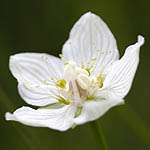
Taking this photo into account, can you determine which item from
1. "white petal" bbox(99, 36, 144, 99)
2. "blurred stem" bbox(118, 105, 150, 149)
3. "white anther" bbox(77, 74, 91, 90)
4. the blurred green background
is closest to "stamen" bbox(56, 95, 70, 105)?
"white anther" bbox(77, 74, 91, 90)

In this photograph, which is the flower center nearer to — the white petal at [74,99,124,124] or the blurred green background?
the white petal at [74,99,124,124]

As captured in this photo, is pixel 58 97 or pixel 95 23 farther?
pixel 95 23

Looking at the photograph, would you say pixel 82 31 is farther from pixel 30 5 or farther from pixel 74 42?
pixel 30 5

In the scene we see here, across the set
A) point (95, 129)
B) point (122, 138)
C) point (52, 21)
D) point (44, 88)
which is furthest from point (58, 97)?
point (52, 21)

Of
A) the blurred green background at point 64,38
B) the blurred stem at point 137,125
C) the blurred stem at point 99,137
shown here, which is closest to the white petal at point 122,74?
the blurred stem at point 99,137

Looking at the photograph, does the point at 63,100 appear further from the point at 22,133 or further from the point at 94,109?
the point at 94,109

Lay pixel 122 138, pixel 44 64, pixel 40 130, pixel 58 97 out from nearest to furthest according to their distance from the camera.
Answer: pixel 58 97 < pixel 44 64 < pixel 122 138 < pixel 40 130

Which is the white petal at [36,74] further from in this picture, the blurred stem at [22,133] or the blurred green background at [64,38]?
the blurred green background at [64,38]
